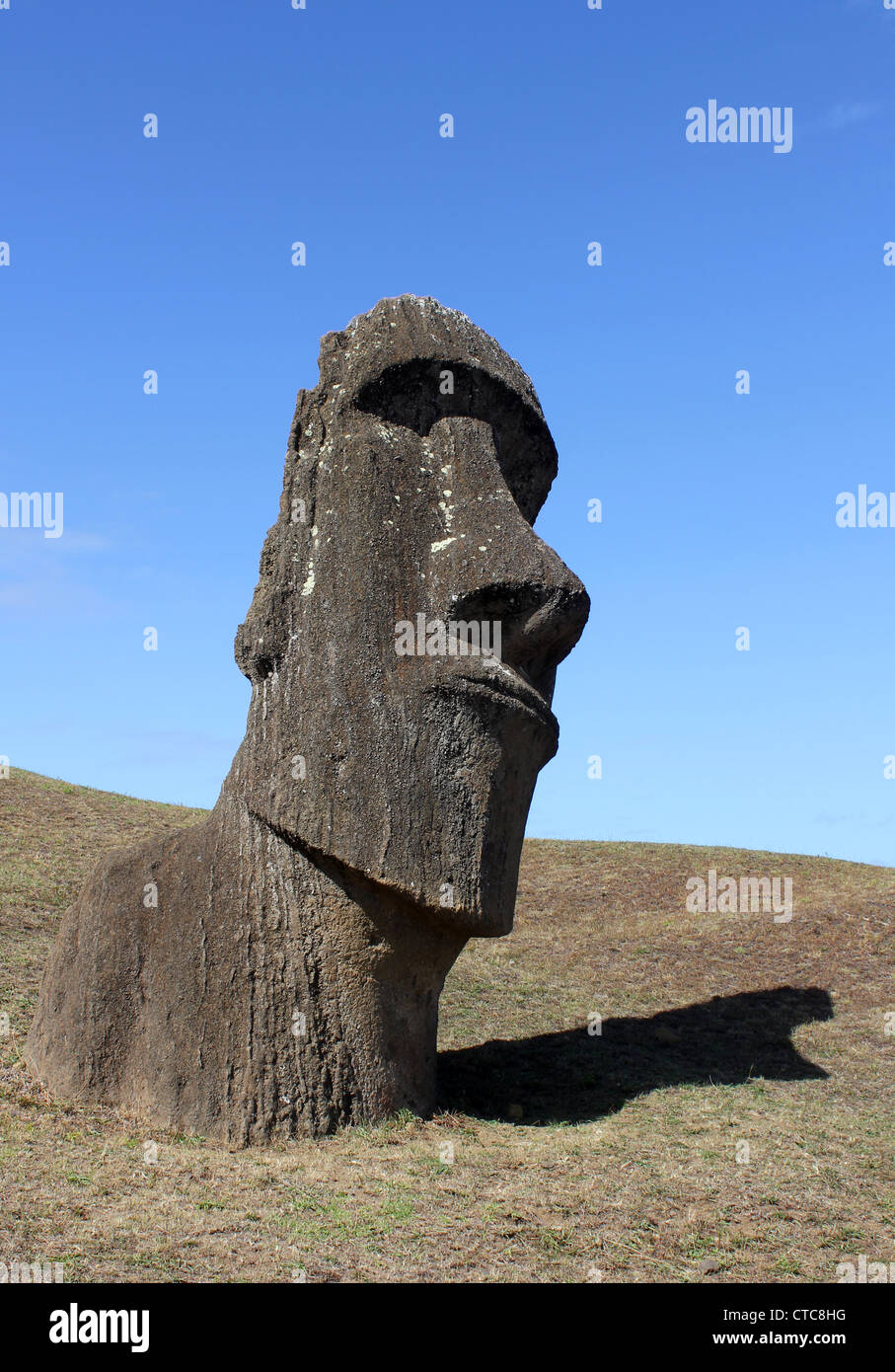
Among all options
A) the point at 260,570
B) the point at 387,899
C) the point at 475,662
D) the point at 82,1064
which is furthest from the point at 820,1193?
the point at 260,570

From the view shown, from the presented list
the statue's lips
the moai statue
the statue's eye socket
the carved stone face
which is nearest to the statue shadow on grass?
the moai statue

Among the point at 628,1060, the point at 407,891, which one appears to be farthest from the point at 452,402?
the point at 628,1060

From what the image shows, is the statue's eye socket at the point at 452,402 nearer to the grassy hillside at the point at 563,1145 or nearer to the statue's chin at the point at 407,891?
the statue's chin at the point at 407,891

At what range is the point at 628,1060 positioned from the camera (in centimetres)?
880

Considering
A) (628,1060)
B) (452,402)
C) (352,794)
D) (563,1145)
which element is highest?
(452,402)

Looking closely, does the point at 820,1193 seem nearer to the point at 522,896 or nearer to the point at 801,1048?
the point at 801,1048

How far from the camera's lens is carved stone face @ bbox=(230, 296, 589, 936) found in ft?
21.6

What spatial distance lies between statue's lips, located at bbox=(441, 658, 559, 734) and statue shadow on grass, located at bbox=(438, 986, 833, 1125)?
2.51 m

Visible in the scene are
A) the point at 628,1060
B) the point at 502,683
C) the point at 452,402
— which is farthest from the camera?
the point at 628,1060

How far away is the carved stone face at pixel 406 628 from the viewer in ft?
21.6

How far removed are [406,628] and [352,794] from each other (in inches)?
37.8

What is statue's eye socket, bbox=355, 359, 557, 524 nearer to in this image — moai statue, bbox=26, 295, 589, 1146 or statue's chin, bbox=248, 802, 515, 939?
moai statue, bbox=26, 295, 589, 1146

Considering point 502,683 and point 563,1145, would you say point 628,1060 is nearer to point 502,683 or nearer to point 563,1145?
point 563,1145

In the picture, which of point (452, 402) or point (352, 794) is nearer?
point (352, 794)
